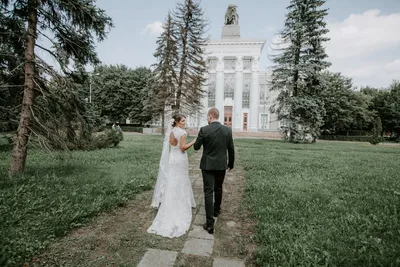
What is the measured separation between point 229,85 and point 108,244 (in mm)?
43278

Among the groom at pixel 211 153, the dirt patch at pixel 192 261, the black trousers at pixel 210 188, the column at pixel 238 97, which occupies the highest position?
the column at pixel 238 97

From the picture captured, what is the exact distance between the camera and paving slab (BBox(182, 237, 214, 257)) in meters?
3.38

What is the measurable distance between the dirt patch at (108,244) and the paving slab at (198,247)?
10 centimetres

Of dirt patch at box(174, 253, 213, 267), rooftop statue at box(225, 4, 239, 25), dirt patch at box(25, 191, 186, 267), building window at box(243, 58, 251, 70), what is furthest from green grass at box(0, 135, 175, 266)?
rooftop statue at box(225, 4, 239, 25)

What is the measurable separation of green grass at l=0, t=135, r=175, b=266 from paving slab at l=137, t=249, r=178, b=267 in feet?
4.74

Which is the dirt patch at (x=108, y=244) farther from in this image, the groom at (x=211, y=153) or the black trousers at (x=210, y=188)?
the groom at (x=211, y=153)

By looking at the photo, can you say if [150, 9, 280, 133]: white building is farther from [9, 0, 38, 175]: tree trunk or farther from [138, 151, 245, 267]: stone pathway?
[138, 151, 245, 267]: stone pathway

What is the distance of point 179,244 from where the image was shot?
11.7 feet

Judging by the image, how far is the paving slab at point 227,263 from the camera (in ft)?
10.2

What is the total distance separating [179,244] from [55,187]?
12.5 ft

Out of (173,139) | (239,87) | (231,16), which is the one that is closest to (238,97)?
(239,87)

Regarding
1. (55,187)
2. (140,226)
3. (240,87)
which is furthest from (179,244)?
(240,87)

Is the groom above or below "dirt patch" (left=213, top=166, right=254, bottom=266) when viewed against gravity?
above

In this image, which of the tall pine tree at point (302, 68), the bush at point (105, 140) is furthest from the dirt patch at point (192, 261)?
the tall pine tree at point (302, 68)
